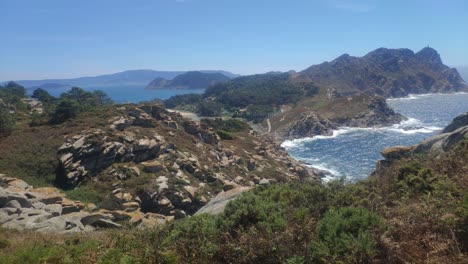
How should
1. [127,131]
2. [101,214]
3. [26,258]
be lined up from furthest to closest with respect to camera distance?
[127,131]
[101,214]
[26,258]

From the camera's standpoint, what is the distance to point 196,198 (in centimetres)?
2897

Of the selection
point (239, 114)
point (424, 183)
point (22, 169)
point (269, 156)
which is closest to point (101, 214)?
point (424, 183)

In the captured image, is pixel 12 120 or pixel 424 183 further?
pixel 12 120

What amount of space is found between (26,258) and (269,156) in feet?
177

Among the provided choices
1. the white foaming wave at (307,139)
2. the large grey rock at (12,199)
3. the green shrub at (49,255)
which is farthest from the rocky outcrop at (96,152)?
the white foaming wave at (307,139)

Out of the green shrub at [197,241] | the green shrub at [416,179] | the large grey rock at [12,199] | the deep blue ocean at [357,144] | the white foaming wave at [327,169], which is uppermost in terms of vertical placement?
the green shrub at [416,179]

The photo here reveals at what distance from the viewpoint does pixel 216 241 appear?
25.5 feet

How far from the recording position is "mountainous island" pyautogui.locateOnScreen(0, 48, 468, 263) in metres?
6.32

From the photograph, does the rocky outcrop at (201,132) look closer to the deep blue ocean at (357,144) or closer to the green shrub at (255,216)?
the deep blue ocean at (357,144)

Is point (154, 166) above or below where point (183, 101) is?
above

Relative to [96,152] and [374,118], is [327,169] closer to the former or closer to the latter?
[96,152]

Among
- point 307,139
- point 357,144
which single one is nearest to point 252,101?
point 307,139

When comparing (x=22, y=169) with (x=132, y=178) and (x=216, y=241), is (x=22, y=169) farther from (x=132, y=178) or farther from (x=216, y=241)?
(x=216, y=241)

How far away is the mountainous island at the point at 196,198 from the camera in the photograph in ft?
20.7
